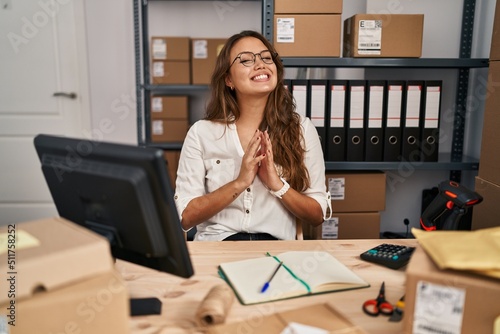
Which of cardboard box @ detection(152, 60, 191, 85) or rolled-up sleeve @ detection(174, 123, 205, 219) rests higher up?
cardboard box @ detection(152, 60, 191, 85)

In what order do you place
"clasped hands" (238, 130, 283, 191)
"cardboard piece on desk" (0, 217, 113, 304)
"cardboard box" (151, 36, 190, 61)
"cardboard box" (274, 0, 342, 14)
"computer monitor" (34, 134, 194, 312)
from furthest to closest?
"cardboard box" (151, 36, 190, 61) < "cardboard box" (274, 0, 342, 14) < "clasped hands" (238, 130, 283, 191) < "computer monitor" (34, 134, 194, 312) < "cardboard piece on desk" (0, 217, 113, 304)

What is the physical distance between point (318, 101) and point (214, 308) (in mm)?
1411

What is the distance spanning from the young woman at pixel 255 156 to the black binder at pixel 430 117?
0.71 m

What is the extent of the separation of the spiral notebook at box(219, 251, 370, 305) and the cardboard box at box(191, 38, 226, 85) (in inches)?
67.9

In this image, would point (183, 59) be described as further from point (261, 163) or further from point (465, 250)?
point (465, 250)

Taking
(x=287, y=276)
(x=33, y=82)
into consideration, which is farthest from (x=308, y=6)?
(x=33, y=82)

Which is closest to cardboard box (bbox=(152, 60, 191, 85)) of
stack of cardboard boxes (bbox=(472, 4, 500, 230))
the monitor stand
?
stack of cardboard boxes (bbox=(472, 4, 500, 230))

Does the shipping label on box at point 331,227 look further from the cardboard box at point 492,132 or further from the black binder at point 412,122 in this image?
the cardboard box at point 492,132

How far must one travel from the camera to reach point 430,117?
2023mm

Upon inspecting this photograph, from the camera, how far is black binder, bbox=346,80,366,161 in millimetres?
1992

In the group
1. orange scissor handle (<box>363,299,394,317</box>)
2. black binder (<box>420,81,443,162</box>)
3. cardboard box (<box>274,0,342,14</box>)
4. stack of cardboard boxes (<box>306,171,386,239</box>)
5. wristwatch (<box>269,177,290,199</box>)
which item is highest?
cardboard box (<box>274,0,342,14</box>)

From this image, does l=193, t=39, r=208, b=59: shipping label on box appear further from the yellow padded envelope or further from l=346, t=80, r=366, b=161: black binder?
the yellow padded envelope

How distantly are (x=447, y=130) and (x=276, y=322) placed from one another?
1.98 metres

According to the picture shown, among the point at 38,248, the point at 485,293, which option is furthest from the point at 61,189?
the point at 485,293
